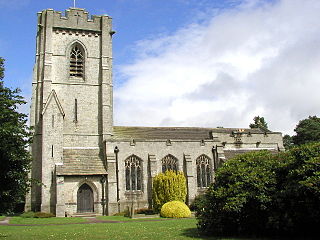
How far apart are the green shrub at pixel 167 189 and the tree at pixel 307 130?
30.6 metres

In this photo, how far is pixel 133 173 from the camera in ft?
107

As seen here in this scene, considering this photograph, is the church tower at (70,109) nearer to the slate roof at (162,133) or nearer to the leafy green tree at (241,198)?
the slate roof at (162,133)

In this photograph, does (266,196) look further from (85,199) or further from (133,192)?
(85,199)

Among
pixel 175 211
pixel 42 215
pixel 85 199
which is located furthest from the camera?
pixel 85 199

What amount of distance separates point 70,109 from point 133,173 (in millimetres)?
8930

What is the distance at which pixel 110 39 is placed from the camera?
37.0m

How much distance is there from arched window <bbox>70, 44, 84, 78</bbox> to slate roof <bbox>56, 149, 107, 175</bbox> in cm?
826

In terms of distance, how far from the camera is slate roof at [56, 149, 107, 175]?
30.1 m

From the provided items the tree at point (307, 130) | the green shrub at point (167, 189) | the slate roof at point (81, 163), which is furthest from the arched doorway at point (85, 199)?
the tree at point (307, 130)

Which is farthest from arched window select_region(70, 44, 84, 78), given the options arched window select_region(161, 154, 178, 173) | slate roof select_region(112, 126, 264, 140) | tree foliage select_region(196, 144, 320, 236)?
tree foliage select_region(196, 144, 320, 236)

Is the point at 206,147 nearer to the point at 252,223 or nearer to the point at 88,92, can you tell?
the point at 88,92

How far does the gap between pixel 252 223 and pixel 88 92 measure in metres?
24.9

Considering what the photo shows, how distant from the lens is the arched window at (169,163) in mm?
33844

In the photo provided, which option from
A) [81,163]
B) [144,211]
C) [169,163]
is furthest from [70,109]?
[144,211]
